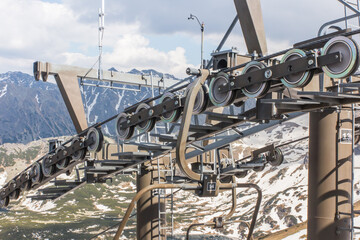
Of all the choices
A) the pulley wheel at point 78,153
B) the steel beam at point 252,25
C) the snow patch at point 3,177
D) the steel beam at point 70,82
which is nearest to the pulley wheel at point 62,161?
the pulley wheel at point 78,153

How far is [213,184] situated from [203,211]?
255 ft

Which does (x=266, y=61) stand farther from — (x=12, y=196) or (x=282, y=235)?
(x=12, y=196)

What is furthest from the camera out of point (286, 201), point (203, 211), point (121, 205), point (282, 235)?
point (121, 205)

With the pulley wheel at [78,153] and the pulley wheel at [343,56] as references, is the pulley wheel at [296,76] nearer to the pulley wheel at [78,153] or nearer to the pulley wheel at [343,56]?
the pulley wheel at [343,56]

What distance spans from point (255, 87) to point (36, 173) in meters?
13.3

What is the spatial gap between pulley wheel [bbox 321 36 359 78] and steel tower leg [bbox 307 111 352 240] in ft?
15.1

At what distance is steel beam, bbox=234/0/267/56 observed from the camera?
13.5 metres

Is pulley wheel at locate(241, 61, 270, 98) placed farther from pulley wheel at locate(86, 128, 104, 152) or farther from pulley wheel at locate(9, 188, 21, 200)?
pulley wheel at locate(9, 188, 21, 200)

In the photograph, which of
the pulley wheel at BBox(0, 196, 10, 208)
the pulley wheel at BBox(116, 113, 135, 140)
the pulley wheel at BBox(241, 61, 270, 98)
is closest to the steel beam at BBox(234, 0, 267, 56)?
the pulley wheel at BBox(241, 61, 270, 98)

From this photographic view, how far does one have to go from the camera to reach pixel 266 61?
11492 millimetres

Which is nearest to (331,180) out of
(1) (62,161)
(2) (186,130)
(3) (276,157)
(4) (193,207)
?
(2) (186,130)

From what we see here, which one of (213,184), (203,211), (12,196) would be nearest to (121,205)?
(203,211)

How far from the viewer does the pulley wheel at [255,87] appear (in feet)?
35.2

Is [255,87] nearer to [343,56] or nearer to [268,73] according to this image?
[268,73]
